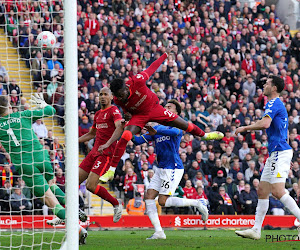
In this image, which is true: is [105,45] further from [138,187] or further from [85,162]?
[85,162]

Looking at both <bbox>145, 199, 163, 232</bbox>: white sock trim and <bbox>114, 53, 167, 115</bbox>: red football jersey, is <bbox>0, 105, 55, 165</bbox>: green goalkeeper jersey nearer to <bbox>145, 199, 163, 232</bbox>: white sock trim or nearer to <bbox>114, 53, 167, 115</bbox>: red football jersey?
<bbox>114, 53, 167, 115</bbox>: red football jersey

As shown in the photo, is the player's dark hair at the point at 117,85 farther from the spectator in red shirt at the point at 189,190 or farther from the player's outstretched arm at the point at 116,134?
the spectator in red shirt at the point at 189,190

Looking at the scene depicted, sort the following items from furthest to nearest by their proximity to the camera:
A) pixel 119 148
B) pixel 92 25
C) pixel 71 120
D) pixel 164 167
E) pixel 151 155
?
pixel 92 25 < pixel 151 155 < pixel 164 167 < pixel 119 148 < pixel 71 120

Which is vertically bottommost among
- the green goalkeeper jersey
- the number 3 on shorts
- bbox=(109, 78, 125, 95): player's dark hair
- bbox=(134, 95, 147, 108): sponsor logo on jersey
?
the number 3 on shorts

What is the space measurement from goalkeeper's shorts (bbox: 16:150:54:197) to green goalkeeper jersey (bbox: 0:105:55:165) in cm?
4

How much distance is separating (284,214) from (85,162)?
951 centimetres

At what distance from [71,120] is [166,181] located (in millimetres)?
4358

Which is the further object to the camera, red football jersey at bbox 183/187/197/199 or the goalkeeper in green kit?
red football jersey at bbox 183/187/197/199

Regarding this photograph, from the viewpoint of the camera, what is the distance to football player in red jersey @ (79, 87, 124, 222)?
462 inches

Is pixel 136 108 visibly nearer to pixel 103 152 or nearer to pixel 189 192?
pixel 103 152

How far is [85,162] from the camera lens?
12.1 metres

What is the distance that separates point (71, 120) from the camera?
802cm

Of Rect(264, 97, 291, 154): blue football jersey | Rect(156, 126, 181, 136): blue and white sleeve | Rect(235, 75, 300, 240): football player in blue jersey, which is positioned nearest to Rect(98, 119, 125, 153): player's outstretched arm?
Rect(156, 126, 181, 136): blue and white sleeve

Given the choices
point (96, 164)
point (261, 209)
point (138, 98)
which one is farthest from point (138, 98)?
point (261, 209)
